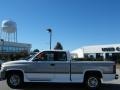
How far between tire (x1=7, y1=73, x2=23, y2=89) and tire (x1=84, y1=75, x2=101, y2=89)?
127 inches

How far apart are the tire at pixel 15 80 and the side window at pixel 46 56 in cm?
133

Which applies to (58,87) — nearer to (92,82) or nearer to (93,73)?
(92,82)

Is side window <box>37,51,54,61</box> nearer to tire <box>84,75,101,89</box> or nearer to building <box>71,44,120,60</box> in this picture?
tire <box>84,75,101,89</box>

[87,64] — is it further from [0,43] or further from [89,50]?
[0,43]

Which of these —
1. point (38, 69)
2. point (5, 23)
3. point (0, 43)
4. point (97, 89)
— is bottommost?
point (97, 89)

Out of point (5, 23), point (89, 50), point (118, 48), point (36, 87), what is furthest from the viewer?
point (5, 23)

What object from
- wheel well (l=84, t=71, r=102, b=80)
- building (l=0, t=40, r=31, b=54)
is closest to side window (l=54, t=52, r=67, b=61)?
wheel well (l=84, t=71, r=102, b=80)

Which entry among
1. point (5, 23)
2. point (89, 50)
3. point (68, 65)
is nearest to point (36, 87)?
point (68, 65)

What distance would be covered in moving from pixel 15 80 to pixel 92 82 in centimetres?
381

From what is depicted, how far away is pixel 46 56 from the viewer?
1472 centimetres

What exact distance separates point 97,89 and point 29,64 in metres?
3.56

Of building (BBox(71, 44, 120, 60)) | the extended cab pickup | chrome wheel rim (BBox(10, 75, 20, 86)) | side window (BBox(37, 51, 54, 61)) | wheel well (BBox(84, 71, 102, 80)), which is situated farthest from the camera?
building (BBox(71, 44, 120, 60))

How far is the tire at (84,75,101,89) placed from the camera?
1434 centimetres

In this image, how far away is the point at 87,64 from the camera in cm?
1416
